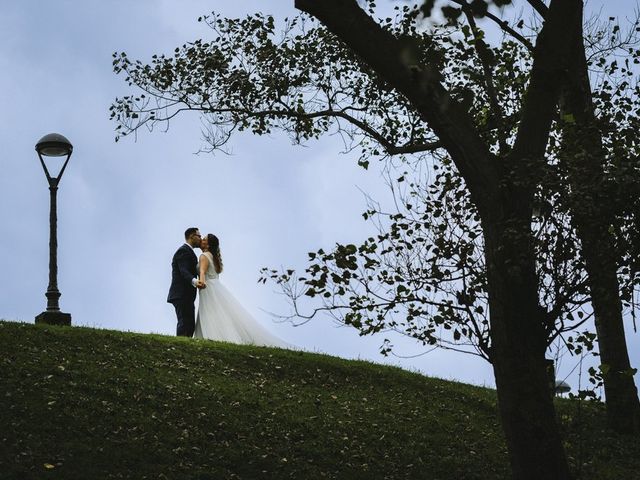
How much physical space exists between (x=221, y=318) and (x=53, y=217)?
4540 mm

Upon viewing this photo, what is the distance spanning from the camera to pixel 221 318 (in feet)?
68.2

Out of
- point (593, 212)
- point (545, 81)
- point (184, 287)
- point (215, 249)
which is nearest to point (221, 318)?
point (184, 287)

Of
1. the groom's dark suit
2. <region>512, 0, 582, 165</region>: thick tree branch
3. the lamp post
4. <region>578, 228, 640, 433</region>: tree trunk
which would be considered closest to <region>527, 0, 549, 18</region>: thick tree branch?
<region>512, 0, 582, 165</region>: thick tree branch

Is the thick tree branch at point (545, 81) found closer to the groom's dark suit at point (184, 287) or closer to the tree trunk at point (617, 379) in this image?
the tree trunk at point (617, 379)

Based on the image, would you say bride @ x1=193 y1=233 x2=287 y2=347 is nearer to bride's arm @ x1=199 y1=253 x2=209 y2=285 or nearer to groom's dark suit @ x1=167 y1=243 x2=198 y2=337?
bride's arm @ x1=199 y1=253 x2=209 y2=285

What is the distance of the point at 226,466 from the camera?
1277cm

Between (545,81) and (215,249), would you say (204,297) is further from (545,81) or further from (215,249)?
(545,81)

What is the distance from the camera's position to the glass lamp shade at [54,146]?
1983 centimetres

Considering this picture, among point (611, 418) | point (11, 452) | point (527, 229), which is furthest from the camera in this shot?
point (611, 418)

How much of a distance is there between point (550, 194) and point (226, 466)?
6069mm

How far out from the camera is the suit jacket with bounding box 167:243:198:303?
2056cm

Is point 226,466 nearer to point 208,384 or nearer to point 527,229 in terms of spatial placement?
point 208,384

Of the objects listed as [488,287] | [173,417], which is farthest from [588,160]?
[173,417]

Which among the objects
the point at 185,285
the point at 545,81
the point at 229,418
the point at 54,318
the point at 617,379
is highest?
the point at 545,81
